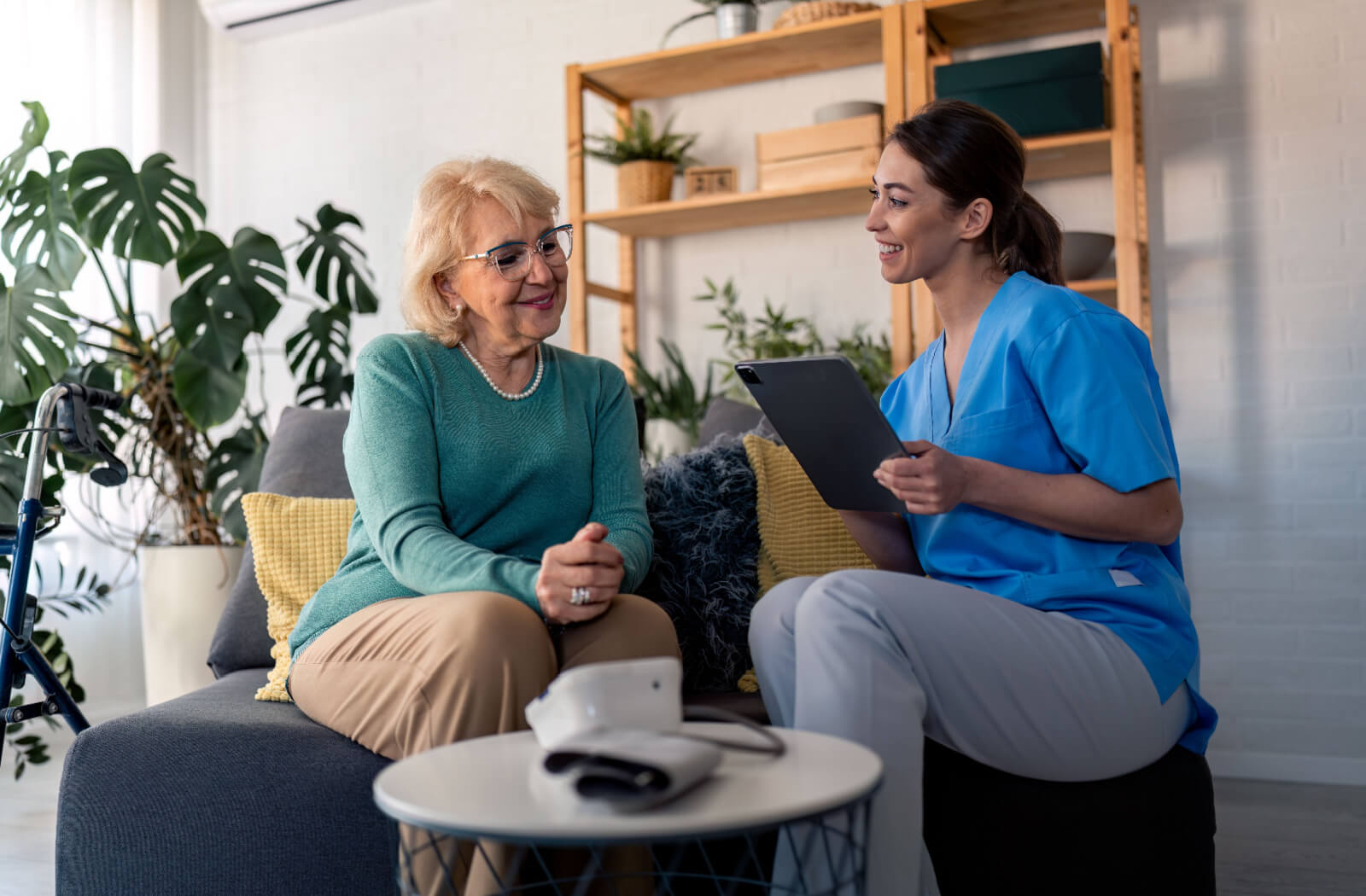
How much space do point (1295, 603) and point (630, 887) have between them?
7.68ft

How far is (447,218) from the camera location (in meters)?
1.64

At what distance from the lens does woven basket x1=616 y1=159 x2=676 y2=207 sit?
131 inches

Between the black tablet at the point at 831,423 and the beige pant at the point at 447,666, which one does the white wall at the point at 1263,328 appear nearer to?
the black tablet at the point at 831,423

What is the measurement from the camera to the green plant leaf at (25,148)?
297 cm

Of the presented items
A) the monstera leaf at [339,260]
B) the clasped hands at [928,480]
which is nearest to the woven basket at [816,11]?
the monstera leaf at [339,260]

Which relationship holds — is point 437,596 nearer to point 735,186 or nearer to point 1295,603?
point 735,186

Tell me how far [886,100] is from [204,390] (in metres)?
1.94

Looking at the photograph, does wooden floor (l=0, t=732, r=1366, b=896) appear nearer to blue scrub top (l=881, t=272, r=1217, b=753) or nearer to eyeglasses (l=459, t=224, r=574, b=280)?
blue scrub top (l=881, t=272, r=1217, b=753)

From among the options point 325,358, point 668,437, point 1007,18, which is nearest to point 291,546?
point 668,437

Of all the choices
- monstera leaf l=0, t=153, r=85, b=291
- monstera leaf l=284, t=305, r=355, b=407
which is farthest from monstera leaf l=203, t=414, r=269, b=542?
monstera leaf l=0, t=153, r=85, b=291

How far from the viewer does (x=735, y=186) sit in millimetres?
3295

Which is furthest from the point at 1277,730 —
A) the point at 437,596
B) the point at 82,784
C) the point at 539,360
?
the point at 82,784

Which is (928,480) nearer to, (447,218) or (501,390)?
(501,390)

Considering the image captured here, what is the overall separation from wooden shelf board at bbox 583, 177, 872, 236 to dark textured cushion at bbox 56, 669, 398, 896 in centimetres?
209
